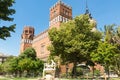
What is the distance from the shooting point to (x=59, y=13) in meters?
49.4

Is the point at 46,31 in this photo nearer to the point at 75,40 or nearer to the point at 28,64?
the point at 28,64

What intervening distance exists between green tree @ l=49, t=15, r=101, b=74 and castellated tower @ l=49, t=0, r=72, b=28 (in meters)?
15.4

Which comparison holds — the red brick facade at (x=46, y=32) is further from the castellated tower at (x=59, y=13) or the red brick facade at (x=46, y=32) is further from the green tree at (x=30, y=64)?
the green tree at (x=30, y=64)

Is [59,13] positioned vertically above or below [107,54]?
above

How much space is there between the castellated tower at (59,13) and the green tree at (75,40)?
15402 millimetres

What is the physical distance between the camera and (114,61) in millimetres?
25500

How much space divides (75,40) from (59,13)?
59.6ft

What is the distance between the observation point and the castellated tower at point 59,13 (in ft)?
162

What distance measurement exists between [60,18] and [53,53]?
1631 cm

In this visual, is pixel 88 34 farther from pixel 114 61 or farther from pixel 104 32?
pixel 114 61

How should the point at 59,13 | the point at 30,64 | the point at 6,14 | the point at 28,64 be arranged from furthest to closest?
the point at 59,13, the point at 28,64, the point at 30,64, the point at 6,14

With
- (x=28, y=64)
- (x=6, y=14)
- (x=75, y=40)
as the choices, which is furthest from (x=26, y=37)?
(x=6, y=14)

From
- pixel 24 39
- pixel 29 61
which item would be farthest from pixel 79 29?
pixel 24 39

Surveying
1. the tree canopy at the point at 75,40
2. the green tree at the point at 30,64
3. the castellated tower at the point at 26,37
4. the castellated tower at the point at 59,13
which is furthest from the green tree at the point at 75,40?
the castellated tower at the point at 26,37
